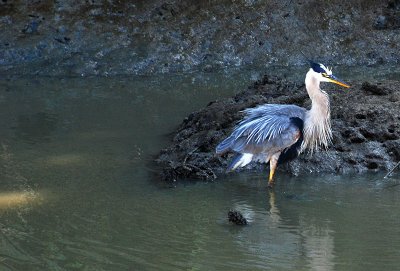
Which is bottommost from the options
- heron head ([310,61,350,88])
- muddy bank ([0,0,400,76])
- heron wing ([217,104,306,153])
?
muddy bank ([0,0,400,76])

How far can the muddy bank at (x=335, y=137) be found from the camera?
8.91m

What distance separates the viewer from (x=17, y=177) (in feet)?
28.9

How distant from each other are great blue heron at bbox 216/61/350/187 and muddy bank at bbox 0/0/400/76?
8305 millimetres

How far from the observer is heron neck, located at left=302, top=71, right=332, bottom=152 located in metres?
8.62

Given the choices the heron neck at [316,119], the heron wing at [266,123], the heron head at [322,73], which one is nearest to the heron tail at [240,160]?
the heron wing at [266,123]

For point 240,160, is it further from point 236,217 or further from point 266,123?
point 236,217

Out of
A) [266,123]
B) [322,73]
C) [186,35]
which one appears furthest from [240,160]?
[186,35]

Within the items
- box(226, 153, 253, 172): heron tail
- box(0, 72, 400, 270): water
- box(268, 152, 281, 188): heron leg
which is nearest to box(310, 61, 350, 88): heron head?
box(268, 152, 281, 188): heron leg

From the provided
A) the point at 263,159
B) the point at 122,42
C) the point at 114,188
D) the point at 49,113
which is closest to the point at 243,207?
the point at 263,159

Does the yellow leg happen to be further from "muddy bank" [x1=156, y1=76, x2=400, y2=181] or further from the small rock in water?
the small rock in water

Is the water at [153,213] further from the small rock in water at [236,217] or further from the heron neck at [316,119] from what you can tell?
the heron neck at [316,119]

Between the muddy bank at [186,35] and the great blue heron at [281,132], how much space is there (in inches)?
327

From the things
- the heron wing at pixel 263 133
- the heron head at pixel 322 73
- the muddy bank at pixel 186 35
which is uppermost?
the heron head at pixel 322 73

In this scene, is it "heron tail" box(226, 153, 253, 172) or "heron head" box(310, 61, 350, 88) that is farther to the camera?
"heron head" box(310, 61, 350, 88)
